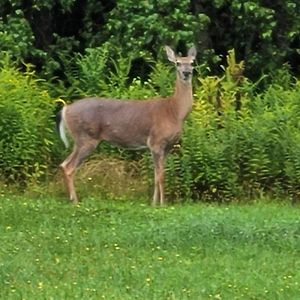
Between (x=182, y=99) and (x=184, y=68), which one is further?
(x=182, y=99)

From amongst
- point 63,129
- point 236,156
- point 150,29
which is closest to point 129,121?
point 63,129

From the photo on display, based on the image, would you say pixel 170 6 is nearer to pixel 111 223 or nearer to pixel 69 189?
pixel 69 189

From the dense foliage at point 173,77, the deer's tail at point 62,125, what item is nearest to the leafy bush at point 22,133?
the dense foliage at point 173,77

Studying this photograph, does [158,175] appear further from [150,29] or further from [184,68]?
[150,29]

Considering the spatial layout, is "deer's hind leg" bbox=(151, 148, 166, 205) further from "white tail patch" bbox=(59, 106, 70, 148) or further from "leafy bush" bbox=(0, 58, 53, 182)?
"leafy bush" bbox=(0, 58, 53, 182)

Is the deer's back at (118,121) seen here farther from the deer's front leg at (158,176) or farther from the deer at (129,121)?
the deer's front leg at (158,176)

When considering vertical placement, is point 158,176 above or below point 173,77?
below

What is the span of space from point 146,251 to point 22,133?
4.68 meters

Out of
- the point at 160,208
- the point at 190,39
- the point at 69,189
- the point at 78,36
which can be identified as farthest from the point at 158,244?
the point at 78,36

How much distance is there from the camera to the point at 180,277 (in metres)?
8.80

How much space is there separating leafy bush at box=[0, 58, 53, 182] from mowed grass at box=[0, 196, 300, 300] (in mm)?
1415

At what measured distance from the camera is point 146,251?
9.86 meters

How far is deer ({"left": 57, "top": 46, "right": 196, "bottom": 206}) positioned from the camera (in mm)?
13703

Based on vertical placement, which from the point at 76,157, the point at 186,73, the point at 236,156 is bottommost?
the point at 236,156
